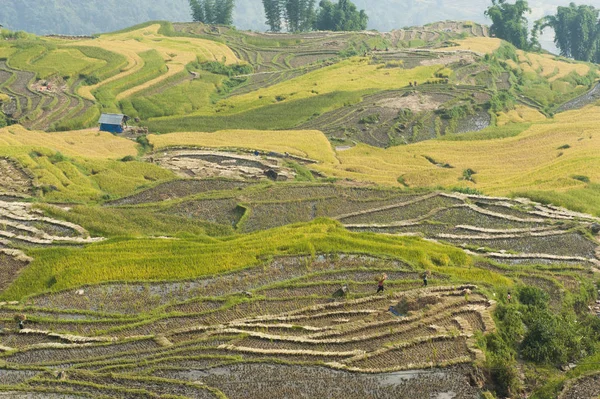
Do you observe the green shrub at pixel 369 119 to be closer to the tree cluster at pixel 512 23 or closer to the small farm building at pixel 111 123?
the small farm building at pixel 111 123

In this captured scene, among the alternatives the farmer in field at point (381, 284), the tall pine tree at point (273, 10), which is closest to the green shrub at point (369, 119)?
the farmer in field at point (381, 284)

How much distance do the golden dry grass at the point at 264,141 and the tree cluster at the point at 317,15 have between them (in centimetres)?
6360

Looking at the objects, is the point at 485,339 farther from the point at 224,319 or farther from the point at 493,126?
the point at 493,126

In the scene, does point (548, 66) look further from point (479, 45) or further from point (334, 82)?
point (334, 82)

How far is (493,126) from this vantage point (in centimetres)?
6325

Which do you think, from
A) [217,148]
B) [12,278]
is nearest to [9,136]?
[217,148]

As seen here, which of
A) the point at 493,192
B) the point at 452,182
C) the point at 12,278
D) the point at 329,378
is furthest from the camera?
the point at 452,182

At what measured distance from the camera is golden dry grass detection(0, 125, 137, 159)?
47688mm

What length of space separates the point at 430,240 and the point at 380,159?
21.0 m

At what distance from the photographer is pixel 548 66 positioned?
310 feet

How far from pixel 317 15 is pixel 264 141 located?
75.0m

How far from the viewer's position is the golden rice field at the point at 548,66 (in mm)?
90006

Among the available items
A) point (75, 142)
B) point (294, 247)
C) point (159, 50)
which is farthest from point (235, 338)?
point (159, 50)

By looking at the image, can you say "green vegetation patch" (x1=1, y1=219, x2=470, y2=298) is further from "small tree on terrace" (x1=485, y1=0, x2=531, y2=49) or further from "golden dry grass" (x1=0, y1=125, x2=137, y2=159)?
"small tree on terrace" (x1=485, y1=0, x2=531, y2=49)
